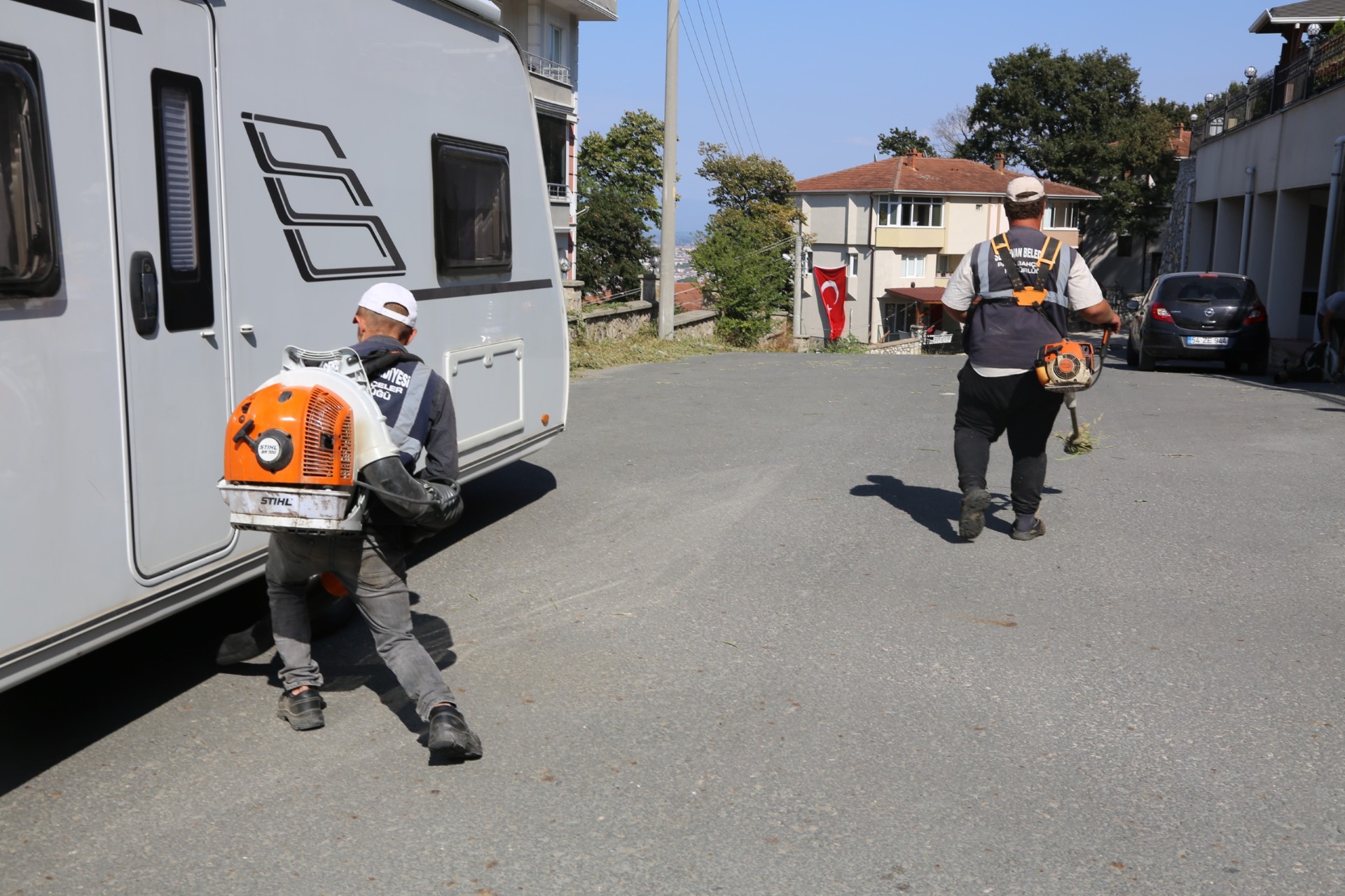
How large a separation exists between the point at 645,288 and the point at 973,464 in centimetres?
1923

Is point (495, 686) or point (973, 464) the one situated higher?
A: point (973, 464)

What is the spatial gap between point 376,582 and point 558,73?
35.1m

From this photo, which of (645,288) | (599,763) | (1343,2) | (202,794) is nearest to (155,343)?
(202,794)

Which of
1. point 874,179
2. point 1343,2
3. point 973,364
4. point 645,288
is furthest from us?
point 874,179

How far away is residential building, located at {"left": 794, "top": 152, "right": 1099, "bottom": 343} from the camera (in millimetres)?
64375

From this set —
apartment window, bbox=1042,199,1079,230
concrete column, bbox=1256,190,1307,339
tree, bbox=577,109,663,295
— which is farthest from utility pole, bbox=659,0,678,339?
apartment window, bbox=1042,199,1079,230

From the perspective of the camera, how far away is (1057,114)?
66312 mm

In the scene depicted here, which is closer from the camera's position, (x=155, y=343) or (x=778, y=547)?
(x=155, y=343)

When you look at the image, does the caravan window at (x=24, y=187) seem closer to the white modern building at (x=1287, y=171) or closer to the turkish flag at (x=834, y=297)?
the white modern building at (x=1287, y=171)

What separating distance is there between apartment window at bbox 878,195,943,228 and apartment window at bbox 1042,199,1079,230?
236 inches

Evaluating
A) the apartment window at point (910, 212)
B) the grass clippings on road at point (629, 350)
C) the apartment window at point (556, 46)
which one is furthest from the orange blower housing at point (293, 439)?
the apartment window at point (910, 212)

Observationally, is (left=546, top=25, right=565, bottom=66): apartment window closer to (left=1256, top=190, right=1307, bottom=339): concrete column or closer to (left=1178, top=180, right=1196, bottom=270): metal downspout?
(left=1178, top=180, right=1196, bottom=270): metal downspout

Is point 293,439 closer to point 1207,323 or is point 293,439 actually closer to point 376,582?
point 376,582

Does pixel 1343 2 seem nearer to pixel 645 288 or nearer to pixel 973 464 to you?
pixel 645 288
